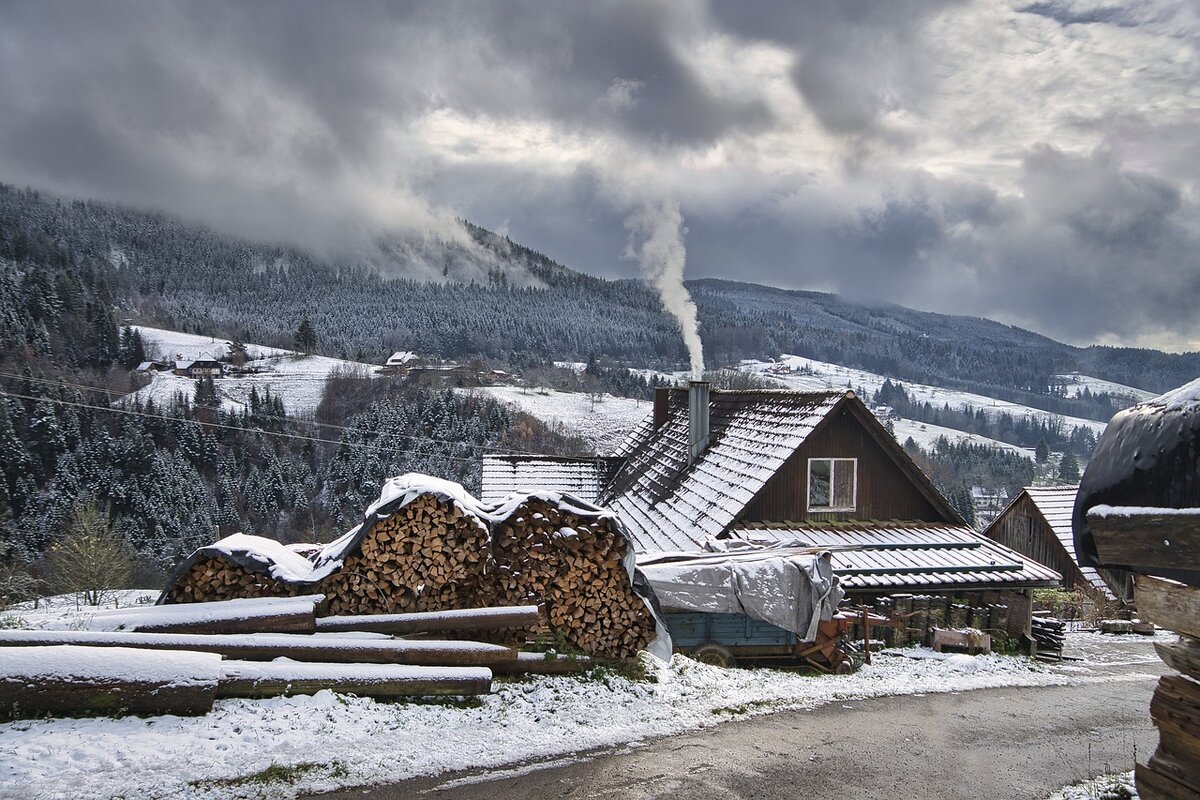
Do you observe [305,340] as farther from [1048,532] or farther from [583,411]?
[1048,532]

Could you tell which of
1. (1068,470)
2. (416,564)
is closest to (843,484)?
(416,564)

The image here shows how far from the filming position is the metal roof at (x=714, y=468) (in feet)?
51.9

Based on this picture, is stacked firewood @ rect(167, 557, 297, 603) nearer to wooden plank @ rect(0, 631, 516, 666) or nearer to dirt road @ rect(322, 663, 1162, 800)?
wooden plank @ rect(0, 631, 516, 666)

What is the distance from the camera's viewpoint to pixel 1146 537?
12.1 ft

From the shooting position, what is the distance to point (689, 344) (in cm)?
2942

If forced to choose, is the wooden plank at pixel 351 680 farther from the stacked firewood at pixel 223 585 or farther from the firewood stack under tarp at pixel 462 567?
the stacked firewood at pixel 223 585

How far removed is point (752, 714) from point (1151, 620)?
5385 mm

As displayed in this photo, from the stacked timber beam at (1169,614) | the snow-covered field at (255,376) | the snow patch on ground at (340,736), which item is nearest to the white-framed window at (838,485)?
the snow patch on ground at (340,736)

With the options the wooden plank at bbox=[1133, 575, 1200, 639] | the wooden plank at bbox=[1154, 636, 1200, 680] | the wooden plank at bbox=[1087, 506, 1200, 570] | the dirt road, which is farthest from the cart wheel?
the wooden plank at bbox=[1087, 506, 1200, 570]

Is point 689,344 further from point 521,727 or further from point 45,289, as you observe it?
point 45,289

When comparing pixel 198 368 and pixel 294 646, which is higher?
pixel 198 368

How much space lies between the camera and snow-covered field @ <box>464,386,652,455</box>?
3452 inches

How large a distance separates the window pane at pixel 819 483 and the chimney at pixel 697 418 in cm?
325

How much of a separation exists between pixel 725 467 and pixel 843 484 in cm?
290
